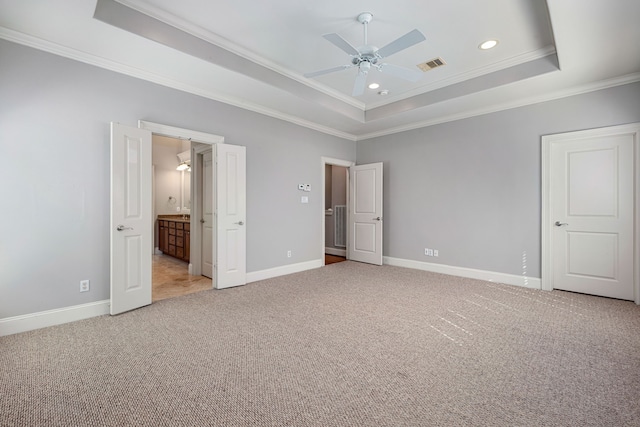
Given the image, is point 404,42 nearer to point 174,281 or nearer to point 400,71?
point 400,71

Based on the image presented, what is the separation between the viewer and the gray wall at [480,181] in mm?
3912

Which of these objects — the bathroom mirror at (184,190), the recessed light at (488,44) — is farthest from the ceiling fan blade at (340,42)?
the bathroom mirror at (184,190)

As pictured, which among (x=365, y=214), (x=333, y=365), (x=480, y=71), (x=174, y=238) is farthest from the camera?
(x=174, y=238)

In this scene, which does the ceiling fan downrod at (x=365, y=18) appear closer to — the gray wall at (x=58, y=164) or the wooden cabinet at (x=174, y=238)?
the gray wall at (x=58, y=164)

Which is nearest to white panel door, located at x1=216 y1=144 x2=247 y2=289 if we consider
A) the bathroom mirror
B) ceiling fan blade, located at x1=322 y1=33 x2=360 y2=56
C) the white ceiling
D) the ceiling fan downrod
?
the white ceiling

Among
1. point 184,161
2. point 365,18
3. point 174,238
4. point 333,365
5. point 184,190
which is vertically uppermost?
point 365,18

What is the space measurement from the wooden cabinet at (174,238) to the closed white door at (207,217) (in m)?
0.92

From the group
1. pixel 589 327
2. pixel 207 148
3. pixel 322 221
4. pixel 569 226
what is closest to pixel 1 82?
pixel 207 148

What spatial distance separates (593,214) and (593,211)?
0.04 meters

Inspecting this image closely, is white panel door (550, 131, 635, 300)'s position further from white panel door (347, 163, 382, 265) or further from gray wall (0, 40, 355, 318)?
gray wall (0, 40, 355, 318)

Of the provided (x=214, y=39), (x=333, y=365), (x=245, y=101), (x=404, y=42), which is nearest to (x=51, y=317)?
(x=333, y=365)

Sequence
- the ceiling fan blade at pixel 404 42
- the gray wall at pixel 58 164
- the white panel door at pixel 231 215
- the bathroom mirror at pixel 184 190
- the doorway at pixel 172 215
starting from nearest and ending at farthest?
the ceiling fan blade at pixel 404 42 → the gray wall at pixel 58 164 → the white panel door at pixel 231 215 → the doorway at pixel 172 215 → the bathroom mirror at pixel 184 190

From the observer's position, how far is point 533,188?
414 cm

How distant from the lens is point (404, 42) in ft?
8.04
